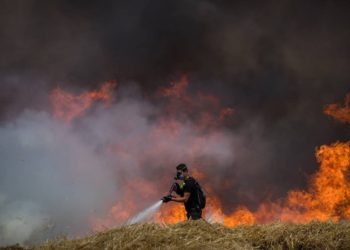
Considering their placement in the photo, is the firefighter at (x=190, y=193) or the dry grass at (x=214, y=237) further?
the firefighter at (x=190, y=193)

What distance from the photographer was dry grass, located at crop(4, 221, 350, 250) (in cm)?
632

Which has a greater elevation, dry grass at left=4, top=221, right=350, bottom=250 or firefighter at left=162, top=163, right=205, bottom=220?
firefighter at left=162, top=163, right=205, bottom=220

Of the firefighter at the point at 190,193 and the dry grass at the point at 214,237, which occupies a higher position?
the firefighter at the point at 190,193

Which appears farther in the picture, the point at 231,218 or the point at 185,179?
the point at 231,218

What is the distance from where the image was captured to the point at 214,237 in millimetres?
7012

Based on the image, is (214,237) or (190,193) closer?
(214,237)

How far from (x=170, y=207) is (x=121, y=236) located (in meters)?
29.3

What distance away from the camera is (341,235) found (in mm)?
7707

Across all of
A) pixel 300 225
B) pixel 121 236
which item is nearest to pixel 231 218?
pixel 300 225

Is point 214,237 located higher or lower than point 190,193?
lower

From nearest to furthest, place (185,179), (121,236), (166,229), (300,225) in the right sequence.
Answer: (121,236) → (166,229) → (300,225) → (185,179)

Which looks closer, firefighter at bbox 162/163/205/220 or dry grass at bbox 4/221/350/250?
dry grass at bbox 4/221/350/250

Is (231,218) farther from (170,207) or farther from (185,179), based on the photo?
(185,179)

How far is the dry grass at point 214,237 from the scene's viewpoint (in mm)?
6324
